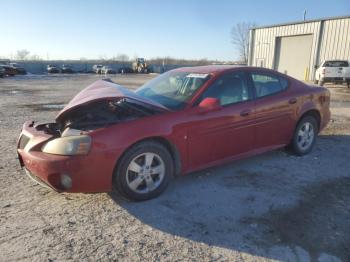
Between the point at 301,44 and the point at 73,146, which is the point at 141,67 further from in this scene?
the point at 73,146

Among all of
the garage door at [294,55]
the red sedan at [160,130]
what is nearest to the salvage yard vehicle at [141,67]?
the garage door at [294,55]

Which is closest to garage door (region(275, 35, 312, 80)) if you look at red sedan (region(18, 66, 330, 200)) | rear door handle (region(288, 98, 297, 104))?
rear door handle (region(288, 98, 297, 104))

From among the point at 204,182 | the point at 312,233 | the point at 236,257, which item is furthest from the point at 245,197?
the point at 236,257

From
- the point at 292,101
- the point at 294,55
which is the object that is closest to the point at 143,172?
the point at 292,101

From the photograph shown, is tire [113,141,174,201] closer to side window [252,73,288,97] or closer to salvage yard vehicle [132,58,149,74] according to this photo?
side window [252,73,288,97]

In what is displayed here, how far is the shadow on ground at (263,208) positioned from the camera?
2.97 meters

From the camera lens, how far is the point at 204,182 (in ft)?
14.2

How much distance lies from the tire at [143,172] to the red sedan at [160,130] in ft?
0.04

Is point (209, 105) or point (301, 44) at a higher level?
point (301, 44)

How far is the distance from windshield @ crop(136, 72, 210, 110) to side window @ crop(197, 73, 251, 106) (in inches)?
6.4

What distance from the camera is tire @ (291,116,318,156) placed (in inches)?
210

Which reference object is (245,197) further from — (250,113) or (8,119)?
(8,119)

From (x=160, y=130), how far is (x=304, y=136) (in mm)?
2910

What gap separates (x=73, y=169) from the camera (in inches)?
130
